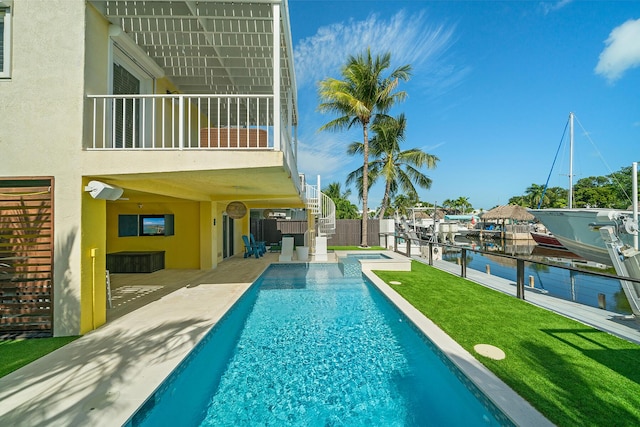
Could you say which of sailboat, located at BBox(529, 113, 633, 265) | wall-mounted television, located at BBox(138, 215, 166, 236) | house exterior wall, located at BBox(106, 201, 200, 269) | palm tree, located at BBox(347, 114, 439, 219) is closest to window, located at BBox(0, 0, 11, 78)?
house exterior wall, located at BBox(106, 201, 200, 269)

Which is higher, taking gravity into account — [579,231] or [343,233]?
[579,231]

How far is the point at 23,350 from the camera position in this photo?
4223 mm

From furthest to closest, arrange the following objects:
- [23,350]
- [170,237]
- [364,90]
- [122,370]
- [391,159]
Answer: [391,159] < [364,90] < [170,237] < [23,350] < [122,370]

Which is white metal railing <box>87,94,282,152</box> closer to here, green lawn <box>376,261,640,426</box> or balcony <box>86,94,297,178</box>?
balcony <box>86,94,297,178</box>

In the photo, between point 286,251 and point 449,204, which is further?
point 449,204

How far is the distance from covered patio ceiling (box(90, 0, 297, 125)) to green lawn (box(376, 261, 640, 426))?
6113 millimetres

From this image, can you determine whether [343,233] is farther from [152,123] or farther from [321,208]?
[152,123]

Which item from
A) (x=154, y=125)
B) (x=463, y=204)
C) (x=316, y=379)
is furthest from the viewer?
(x=463, y=204)

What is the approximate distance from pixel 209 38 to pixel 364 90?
13776mm

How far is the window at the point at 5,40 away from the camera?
4637mm

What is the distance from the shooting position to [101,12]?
5.09 m

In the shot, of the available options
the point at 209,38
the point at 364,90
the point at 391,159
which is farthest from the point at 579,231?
the point at 209,38

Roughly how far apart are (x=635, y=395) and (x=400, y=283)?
556cm

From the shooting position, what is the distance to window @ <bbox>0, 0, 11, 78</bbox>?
183 inches
